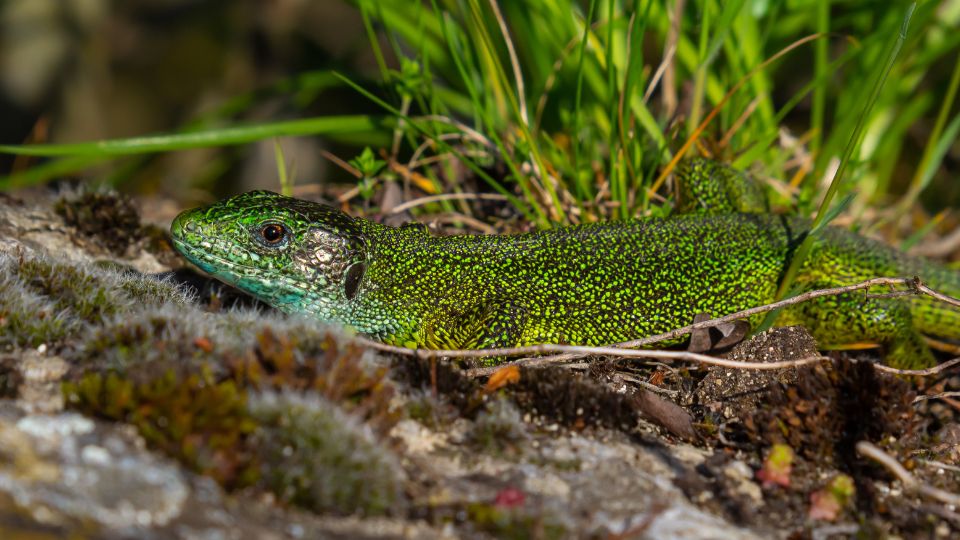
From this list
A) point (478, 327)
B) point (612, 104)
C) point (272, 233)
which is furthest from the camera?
point (612, 104)

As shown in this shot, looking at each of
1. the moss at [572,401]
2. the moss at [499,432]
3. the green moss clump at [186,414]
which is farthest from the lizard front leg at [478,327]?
the green moss clump at [186,414]

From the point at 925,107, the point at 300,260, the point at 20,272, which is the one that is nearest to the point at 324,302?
the point at 300,260

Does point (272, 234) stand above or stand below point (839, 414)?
above

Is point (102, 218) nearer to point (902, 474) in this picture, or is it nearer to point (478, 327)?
point (478, 327)

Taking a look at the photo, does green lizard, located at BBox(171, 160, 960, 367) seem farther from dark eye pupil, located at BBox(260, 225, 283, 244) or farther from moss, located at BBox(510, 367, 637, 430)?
moss, located at BBox(510, 367, 637, 430)

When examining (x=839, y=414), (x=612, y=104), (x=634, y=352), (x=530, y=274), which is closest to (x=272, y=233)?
(x=530, y=274)

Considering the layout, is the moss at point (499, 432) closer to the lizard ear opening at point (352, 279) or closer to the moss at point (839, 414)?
the moss at point (839, 414)

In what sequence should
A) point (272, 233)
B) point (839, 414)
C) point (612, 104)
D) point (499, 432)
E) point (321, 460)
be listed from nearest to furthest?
point (321, 460), point (499, 432), point (839, 414), point (272, 233), point (612, 104)
